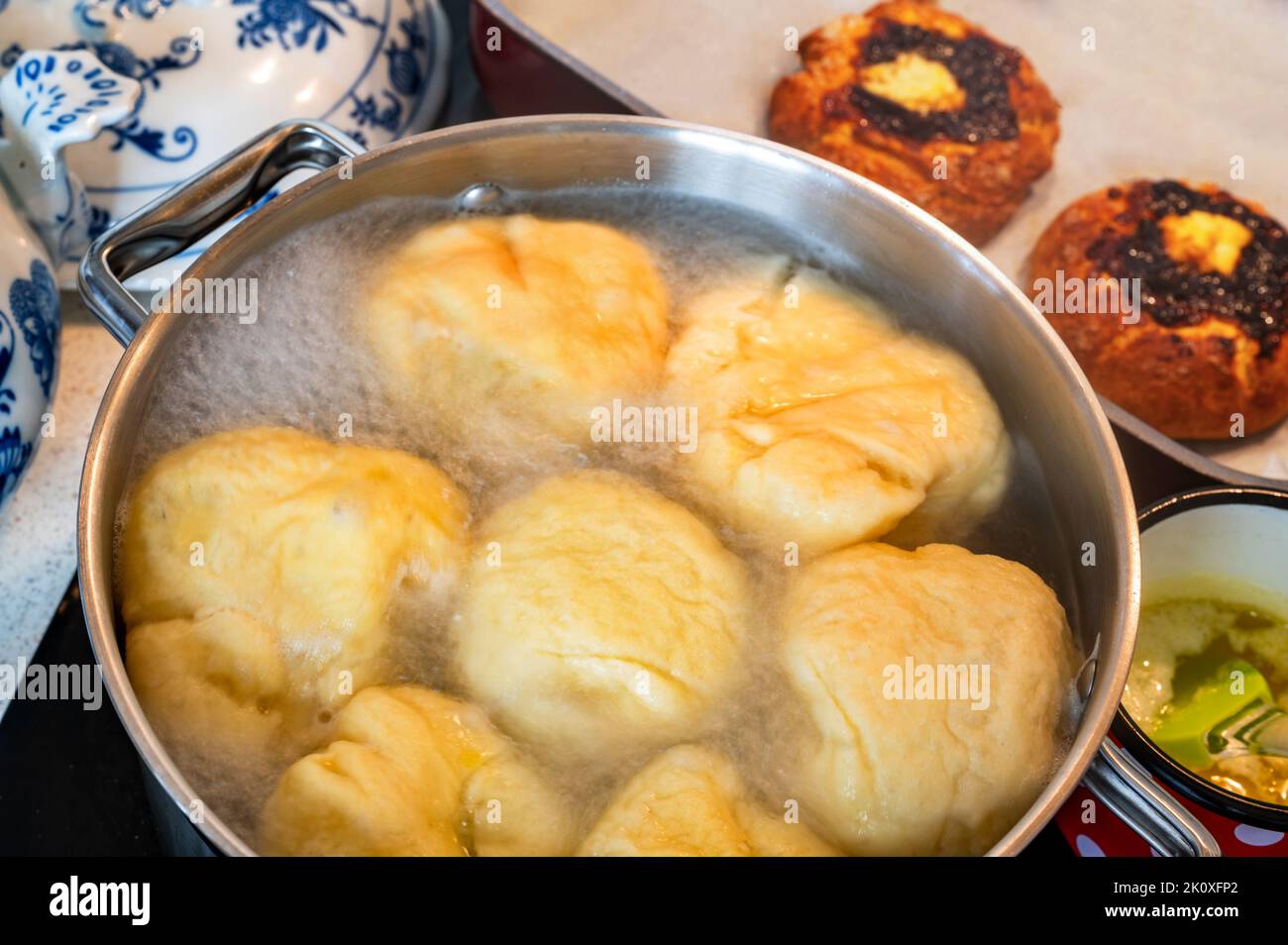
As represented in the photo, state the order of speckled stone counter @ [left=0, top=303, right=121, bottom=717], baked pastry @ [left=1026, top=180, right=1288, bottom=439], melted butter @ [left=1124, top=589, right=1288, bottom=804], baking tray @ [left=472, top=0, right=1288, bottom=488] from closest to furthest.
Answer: melted butter @ [left=1124, top=589, right=1288, bottom=804] → speckled stone counter @ [left=0, top=303, right=121, bottom=717] → baked pastry @ [left=1026, top=180, right=1288, bottom=439] → baking tray @ [left=472, top=0, right=1288, bottom=488]

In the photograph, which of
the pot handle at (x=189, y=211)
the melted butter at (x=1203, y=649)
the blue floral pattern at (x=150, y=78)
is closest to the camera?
the pot handle at (x=189, y=211)

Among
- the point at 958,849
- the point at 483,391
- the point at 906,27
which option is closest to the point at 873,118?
the point at 906,27

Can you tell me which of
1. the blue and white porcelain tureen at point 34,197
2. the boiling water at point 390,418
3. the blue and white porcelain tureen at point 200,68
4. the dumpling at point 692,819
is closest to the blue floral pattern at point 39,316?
the blue and white porcelain tureen at point 34,197

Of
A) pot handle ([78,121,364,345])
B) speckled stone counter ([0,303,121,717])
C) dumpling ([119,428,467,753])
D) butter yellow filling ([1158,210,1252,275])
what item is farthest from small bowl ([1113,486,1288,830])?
speckled stone counter ([0,303,121,717])

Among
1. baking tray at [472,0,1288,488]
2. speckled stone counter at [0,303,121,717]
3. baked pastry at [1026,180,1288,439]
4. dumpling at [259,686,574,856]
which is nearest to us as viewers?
dumpling at [259,686,574,856]

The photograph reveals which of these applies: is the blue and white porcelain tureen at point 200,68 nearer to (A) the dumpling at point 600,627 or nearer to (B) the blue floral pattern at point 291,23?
(B) the blue floral pattern at point 291,23

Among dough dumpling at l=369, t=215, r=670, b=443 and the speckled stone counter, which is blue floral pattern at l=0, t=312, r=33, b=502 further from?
dough dumpling at l=369, t=215, r=670, b=443
